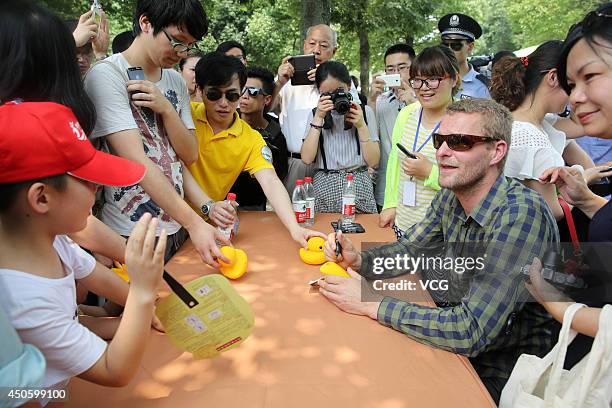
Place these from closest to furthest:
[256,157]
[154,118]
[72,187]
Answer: [72,187]
[154,118]
[256,157]

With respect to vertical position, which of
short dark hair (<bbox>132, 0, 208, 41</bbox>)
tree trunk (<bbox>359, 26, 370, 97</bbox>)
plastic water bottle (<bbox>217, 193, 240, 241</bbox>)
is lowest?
plastic water bottle (<bbox>217, 193, 240, 241</bbox>)

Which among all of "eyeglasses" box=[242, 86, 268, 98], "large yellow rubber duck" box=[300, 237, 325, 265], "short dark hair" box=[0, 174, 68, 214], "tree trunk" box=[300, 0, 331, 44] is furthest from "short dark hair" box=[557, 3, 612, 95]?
"tree trunk" box=[300, 0, 331, 44]

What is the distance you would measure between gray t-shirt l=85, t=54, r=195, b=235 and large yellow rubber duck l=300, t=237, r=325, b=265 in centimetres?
67

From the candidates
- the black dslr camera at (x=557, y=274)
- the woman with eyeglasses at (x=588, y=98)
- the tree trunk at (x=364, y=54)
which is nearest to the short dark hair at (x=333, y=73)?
the woman with eyeglasses at (x=588, y=98)

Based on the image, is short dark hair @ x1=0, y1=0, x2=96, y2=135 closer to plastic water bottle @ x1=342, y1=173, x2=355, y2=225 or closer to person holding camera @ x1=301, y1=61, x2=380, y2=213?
plastic water bottle @ x1=342, y1=173, x2=355, y2=225

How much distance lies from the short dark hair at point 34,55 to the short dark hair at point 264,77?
248 cm

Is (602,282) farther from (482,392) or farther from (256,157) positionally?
(256,157)

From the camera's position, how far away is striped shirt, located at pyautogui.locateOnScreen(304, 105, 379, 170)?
3242 millimetres

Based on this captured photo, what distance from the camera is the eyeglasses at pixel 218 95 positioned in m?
2.58

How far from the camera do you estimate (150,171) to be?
5.94 feet

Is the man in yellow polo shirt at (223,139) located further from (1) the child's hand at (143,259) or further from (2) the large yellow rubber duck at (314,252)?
(1) the child's hand at (143,259)

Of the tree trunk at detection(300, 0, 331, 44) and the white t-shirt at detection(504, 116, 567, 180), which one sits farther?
the tree trunk at detection(300, 0, 331, 44)

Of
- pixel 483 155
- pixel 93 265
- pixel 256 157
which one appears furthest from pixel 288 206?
pixel 93 265

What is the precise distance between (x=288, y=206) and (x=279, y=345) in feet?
3.77
